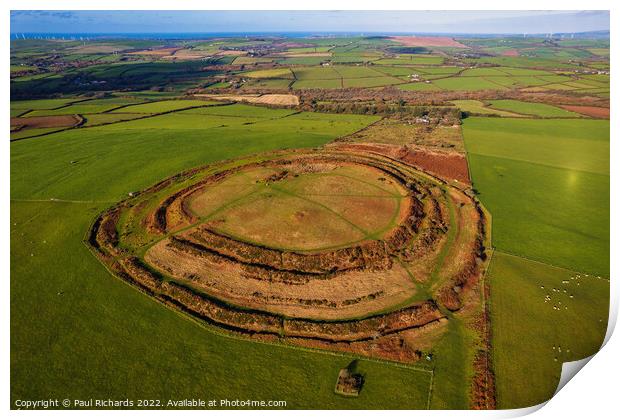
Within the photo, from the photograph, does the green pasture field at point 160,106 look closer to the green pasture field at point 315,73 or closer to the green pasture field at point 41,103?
the green pasture field at point 41,103

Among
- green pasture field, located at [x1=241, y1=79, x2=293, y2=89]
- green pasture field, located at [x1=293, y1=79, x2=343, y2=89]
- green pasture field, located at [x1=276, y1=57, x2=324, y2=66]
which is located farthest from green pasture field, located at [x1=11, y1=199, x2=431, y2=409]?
green pasture field, located at [x1=276, y1=57, x2=324, y2=66]

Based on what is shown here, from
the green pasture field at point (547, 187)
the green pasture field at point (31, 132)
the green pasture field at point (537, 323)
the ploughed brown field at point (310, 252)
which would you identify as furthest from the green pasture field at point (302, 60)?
the green pasture field at point (537, 323)

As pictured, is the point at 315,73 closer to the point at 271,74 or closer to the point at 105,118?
the point at 271,74

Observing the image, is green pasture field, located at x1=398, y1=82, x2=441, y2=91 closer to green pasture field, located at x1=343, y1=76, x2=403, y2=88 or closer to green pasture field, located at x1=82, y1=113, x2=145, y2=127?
green pasture field, located at x1=343, y1=76, x2=403, y2=88

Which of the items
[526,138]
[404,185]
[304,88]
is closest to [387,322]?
[404,185]

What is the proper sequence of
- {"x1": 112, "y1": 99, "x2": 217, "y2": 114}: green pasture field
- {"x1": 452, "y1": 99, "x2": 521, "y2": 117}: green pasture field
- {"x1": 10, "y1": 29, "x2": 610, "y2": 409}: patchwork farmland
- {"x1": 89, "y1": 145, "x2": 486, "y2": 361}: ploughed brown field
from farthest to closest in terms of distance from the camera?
{"x1": 112, "y1": 99, "x2": 217, "y2": 114}: green pasture field → {"x1": 452, "y1": 99, "x2": 521, "y2": 117}: green pasture field → {"x1": 89, "y1": 145, "x2": 486, "y2": 361}: ploughed brown field → {"x1": 10, "y1": 29, "x2": 610, "y2": 409}: patchwork farmland

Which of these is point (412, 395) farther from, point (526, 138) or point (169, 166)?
point (526, 138)
